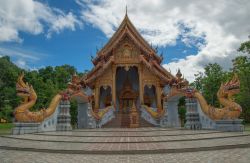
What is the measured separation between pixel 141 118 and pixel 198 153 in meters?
16.3

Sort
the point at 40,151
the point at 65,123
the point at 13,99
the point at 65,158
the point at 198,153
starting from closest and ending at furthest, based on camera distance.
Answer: the point at 65,158 → the point at 198,153 → the point at 40,151 → the point at 65,123 → the point at 13,99

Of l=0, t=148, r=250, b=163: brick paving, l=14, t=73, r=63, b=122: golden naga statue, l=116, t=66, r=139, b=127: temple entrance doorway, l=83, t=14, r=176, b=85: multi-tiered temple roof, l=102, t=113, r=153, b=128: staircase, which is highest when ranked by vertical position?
l=83, t=14, r=176, b=85: multi-tiered temple roof

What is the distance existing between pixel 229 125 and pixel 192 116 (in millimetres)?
3037

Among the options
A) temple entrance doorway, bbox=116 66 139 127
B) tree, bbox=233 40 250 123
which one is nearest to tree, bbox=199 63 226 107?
tree, bbox=233 40 250 123

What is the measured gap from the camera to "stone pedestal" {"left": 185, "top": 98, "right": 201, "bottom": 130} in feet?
52.5

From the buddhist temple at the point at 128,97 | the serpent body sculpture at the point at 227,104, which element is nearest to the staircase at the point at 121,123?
the buddhist temple at the point at 128,97

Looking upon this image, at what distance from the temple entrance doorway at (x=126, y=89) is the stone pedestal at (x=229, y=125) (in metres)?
12.0

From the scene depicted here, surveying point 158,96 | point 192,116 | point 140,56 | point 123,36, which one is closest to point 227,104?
point 192,116

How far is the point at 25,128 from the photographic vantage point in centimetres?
1305

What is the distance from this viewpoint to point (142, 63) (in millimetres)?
24906

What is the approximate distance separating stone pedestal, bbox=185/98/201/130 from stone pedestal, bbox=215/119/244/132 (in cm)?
199

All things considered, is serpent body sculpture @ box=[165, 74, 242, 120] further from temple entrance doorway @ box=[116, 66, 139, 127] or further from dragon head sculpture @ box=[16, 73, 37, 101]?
temple entrance doorway @ box=[116, 66, 139, 127]

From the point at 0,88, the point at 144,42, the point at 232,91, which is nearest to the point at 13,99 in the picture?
the point at 0,88

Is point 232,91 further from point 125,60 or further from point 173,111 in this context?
point 125,60
